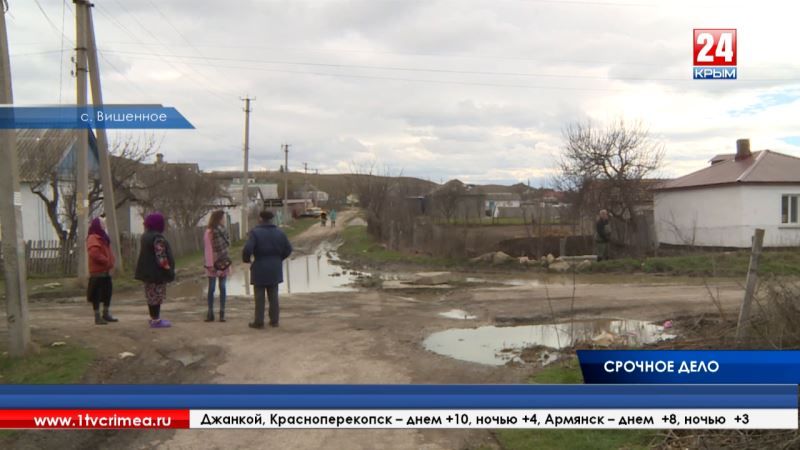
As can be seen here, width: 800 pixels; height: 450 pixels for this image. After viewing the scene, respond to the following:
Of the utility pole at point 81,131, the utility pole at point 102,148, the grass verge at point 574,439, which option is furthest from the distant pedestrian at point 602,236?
the grass verge at point 574,439

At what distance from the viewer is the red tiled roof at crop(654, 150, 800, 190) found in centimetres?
2112

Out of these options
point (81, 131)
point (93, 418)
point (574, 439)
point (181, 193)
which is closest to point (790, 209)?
point (574, 439)

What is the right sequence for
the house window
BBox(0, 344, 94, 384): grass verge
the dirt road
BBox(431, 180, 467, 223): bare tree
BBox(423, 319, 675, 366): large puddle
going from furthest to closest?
BBox(431, 180, 467, 223): bare tree
the house window
BBox(423, 319, 675, 366): large puddle
BBox(0, 344, 94, 384): grass verge
the dirt road

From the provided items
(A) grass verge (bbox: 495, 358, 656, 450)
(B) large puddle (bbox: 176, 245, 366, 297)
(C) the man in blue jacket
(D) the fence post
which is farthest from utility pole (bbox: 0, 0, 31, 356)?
(B) large puddle (bbox: 176, 245, 366, 297)

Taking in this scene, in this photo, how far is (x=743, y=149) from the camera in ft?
77.2

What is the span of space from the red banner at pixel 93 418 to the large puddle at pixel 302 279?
10544mm

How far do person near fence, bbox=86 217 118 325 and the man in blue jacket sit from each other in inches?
72.7

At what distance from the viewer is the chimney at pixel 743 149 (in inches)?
915

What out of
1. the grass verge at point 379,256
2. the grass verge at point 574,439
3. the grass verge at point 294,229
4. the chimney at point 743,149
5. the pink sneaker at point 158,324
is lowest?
the grass verge at point 294,229

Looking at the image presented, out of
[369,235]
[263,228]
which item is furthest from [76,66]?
[369,235]

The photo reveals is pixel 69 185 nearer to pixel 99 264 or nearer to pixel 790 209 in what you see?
pixel 99 264

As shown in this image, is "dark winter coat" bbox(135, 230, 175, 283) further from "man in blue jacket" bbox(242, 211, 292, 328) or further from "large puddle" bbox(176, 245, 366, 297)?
"large puddle" bbox(176, 245, 366, 297)

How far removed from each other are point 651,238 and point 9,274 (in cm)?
2214

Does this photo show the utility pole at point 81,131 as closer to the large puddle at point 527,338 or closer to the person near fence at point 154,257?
the person near fence at point 154,257
